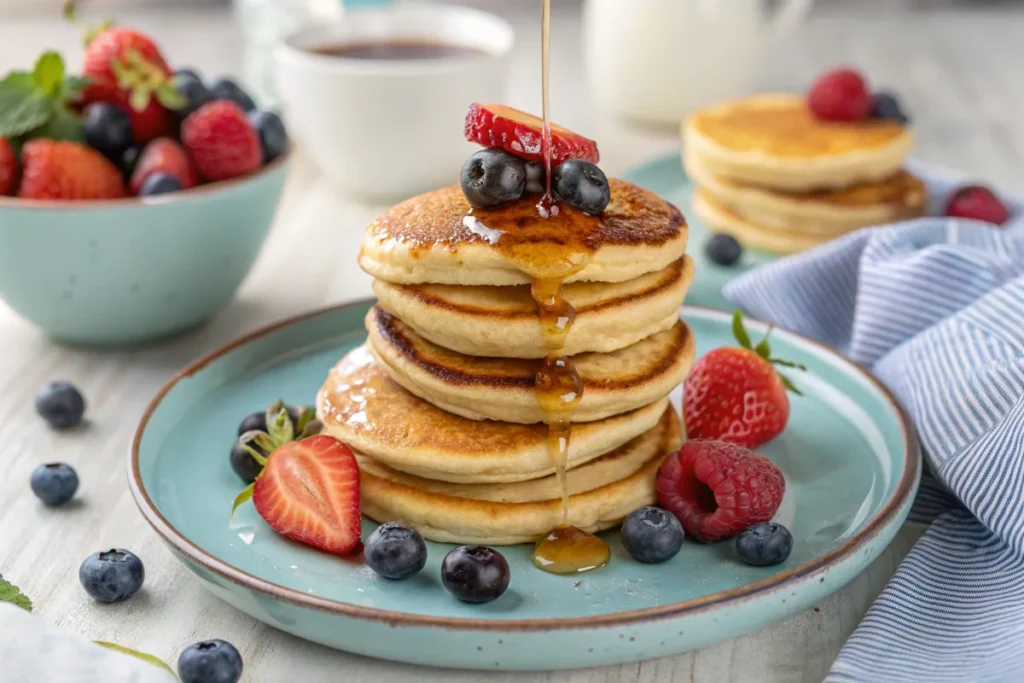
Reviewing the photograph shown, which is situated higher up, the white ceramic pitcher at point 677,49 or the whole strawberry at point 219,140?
the whole strawberry at point 219,140

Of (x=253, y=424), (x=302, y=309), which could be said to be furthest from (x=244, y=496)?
(x=302, y=309)

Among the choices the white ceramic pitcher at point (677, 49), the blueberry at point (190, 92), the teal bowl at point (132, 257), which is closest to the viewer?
the teal bowl at point (132, 257)

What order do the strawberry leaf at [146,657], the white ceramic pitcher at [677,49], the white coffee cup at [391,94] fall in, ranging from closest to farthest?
the strawberry leaf at [146,657] < the white coffee cup at [391,94] < the white ceramic pitcher at [677,49]

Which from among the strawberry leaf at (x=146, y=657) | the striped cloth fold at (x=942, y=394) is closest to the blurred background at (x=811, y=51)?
the striped cloth fold at (x=942, y=394)

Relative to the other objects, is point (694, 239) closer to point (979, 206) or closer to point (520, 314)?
point (979, 206)

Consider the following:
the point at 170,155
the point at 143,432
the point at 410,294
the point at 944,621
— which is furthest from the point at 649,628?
the point at 170,155

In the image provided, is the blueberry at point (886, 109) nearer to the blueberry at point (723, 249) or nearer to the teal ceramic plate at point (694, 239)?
the teal ceramic plate at point (694, 239)

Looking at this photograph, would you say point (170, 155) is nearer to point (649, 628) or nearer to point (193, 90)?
point (193, 90)
